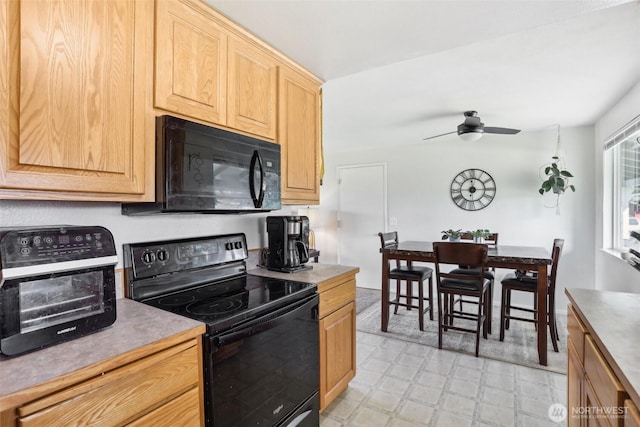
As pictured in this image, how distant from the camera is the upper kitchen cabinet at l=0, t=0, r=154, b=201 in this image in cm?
92

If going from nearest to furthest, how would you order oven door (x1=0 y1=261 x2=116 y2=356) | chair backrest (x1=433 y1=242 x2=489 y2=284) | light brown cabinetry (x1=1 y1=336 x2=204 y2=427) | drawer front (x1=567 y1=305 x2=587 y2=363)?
light brown cabinetry (x1=1 y1=336 x2=204 y2=427), oven door (x1=0 y1=261 x2=116 y2=356), drawer front (x1=567 y1=305 x2=587 y2=363), chair backrest (x1=433 y1=242 x2=489 y2=284)

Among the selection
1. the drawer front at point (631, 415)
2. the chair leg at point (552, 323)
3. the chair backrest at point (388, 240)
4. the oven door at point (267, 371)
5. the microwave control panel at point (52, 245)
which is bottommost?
the chair leg at point (552, 323)

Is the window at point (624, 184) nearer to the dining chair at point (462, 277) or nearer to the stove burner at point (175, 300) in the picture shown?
the dining chair at point (462, 277)

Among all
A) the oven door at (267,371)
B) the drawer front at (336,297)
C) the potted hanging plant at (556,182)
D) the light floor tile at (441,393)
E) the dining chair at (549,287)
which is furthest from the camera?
the potted hanging plant at (556,182)

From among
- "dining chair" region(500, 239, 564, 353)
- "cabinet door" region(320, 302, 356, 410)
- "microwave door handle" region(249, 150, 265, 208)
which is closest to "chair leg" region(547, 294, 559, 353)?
"dining chair" region(500, 239, 564, 353)

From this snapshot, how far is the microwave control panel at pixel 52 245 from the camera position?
870 millimetres

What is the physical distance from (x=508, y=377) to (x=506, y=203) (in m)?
2.46

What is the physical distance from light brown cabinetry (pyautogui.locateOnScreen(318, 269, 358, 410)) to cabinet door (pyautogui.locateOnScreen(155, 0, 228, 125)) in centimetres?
110

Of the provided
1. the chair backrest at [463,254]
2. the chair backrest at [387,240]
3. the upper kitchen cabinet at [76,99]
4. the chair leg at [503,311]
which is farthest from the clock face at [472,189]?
the upper kitchen cabinet at [76,99]

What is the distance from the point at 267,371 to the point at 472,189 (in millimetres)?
3930

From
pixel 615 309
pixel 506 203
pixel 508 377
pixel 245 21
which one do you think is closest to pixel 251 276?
pixel 245 21

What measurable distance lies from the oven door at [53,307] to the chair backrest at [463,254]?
254cm

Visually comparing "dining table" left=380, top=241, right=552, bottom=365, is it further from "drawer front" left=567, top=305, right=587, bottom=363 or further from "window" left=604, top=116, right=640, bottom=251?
"drawer front" left=567, top=305, right=587, bottom=363

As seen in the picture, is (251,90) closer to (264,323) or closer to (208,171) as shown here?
(208,171)
